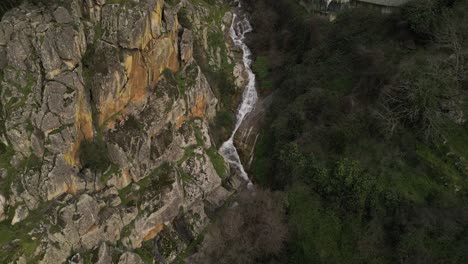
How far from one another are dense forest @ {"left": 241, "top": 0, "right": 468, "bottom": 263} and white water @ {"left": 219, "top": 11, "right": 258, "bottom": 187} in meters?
2.94

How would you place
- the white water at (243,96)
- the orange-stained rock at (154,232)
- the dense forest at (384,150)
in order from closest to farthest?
1. the dense forest at (384,150)
2. the orange-stained rock at (154,232)
3. the white water at (243,96)

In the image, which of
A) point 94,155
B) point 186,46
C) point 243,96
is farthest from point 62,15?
point 243,96

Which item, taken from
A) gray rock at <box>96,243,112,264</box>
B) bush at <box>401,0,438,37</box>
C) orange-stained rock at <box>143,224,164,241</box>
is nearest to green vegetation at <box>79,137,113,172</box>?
gray rock at <box>96,243,112,264</box>

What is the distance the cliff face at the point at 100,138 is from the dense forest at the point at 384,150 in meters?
10.9

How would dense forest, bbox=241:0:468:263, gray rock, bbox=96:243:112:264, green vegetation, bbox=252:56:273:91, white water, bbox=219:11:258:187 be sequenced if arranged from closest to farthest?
dense forest, bbox=241:0:468:263 → gray rock, bbox=96:243:112:264 → white water, bbox=219:11:258:187 → green vegetation, bbox=252:56:273:91

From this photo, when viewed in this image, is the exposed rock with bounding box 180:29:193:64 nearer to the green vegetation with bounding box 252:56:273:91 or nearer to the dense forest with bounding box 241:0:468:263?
the green vegetation with bounding box 252:56:273:91

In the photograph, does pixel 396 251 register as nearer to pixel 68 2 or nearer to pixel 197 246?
pixel 197 246

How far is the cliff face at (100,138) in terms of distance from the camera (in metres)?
30.7

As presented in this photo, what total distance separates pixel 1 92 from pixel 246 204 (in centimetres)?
2504

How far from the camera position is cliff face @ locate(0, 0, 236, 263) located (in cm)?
3067

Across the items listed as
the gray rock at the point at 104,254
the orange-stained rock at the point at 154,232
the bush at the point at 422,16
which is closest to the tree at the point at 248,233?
the orange-stained rock at the point at 154,232

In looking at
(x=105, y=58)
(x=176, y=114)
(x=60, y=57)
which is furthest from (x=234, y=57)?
(x=60, y=57)

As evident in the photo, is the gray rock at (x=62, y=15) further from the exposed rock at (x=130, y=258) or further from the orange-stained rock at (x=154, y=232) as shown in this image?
the exposed rock at (x=130, y=258)

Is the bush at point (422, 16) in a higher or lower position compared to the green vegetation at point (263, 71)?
higher
